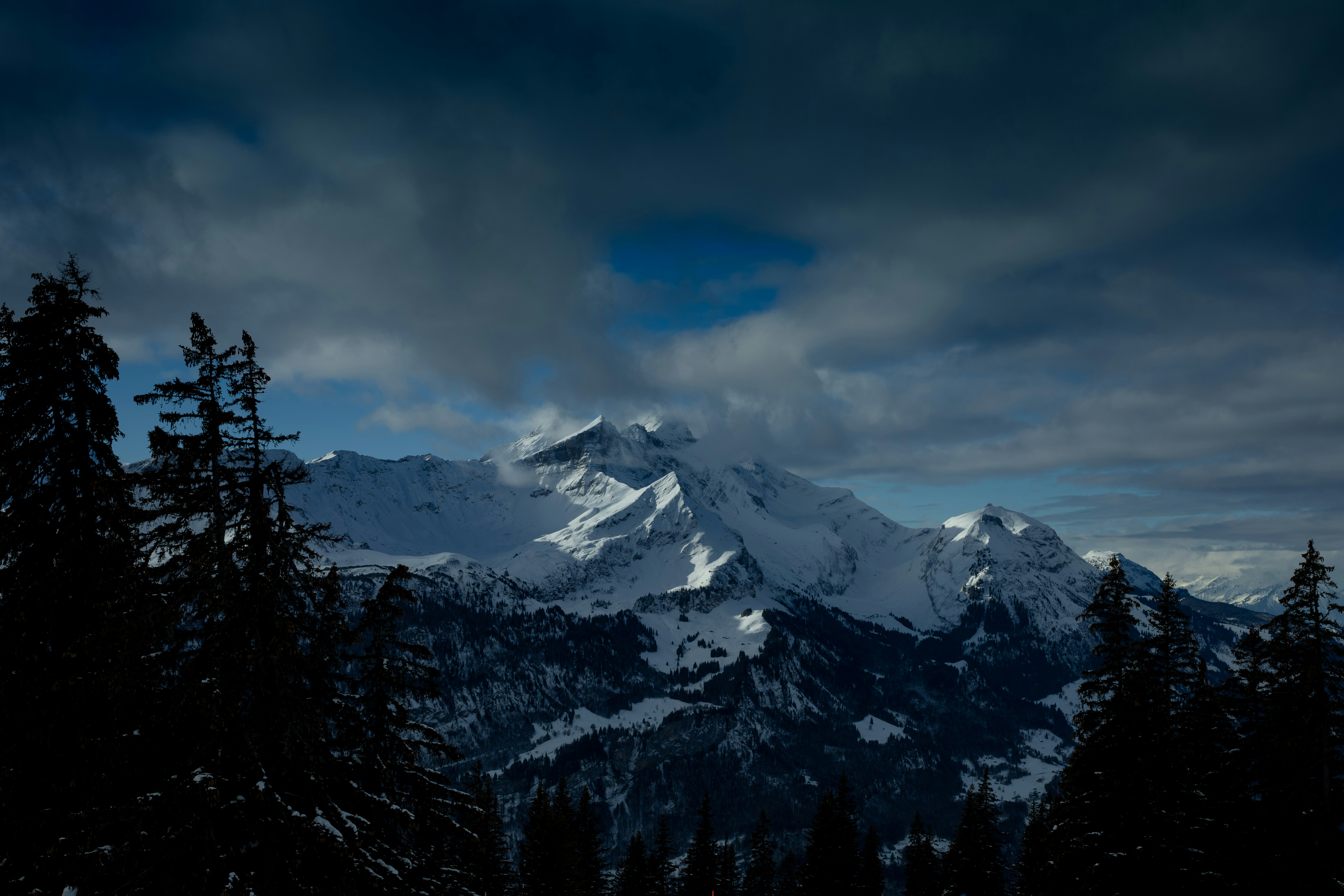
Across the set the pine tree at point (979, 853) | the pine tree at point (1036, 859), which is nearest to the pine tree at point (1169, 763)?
the pine tree at point (1036, 859)

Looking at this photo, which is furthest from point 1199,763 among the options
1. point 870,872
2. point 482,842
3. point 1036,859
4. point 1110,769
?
point 870,872

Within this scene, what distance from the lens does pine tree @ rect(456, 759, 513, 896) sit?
81.1 ft

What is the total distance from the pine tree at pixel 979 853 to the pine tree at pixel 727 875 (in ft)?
56.2

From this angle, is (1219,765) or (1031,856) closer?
(1219,765)

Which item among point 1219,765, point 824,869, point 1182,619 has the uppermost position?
point 1182,619

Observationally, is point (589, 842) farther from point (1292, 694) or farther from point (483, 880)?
point (1292, 694)

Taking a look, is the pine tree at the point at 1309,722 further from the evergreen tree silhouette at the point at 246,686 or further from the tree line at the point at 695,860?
the tree line at the point at 695,860

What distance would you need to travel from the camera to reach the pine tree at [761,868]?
62.7 meters

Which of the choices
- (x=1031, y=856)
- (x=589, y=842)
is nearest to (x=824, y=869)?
(x=1031, y=856)

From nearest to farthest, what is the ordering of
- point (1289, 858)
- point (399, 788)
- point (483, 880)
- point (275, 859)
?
point (275, 859)
point (399, 788)
point (1289, 858)
point (483, 880)

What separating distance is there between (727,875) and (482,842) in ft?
156

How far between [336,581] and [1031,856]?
190 ft

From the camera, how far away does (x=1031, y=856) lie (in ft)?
181

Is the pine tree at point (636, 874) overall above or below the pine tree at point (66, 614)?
below
